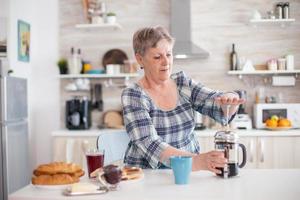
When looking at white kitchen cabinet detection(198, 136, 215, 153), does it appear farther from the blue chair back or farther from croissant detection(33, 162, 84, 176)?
croissant detection(33, 162, 84, 176)

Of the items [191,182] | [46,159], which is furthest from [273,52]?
[191,182]

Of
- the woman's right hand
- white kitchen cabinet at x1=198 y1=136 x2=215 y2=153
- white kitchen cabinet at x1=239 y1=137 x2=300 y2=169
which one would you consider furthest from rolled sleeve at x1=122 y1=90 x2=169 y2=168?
white kitchen cabinet at x1=239 y1=137 x2=300 y2=169

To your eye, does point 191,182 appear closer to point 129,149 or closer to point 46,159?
point 129,149

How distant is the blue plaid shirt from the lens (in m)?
1.73

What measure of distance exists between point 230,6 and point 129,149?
9.51 feet

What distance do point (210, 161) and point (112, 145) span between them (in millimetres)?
678

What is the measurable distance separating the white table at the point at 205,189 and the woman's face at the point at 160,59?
1.65ft

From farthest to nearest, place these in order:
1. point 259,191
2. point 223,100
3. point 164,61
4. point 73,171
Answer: point 164,61
point 223,100
point 73,171
point 259,191

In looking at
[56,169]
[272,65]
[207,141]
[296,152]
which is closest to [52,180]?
[56,169]

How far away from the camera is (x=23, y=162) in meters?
3.90

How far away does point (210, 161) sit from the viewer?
1.59 meters

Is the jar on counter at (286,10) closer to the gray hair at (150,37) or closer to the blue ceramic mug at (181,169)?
the gray hair at (150,37)

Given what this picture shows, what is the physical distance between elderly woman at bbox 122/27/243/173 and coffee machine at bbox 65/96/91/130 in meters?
2.33

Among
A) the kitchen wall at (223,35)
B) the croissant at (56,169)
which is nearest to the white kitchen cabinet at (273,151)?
the kitchen wall at (223,35)
